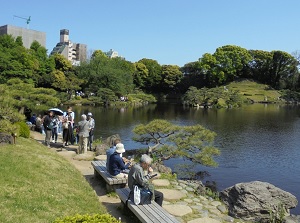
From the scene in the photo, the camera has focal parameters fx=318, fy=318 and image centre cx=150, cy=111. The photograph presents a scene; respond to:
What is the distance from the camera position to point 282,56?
66.4m

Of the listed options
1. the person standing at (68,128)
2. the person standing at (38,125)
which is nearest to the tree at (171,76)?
the person standing at (38,125)

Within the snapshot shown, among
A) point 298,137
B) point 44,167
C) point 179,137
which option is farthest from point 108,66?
point 44,167

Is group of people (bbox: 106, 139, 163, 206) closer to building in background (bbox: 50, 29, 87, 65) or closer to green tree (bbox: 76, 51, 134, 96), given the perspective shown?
green tree (bbox: 76, 51, 134, 96)

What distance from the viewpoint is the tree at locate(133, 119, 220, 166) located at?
13.3 metres

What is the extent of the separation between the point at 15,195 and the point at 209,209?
172 inches

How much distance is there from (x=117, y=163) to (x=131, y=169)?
134 centimetres

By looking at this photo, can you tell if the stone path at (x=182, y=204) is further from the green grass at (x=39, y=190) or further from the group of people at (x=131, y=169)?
the group of people at (x=131, y=169)

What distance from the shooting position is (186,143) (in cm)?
1400

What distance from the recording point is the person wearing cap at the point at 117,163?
7586 millimetres

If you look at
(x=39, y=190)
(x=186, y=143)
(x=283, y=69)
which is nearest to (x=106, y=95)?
(x=186, y=143)

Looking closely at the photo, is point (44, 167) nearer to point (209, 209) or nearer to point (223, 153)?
point (209, 209)

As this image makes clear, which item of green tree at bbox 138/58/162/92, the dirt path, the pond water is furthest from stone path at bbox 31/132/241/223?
green tree at bbox 138/58/162/92

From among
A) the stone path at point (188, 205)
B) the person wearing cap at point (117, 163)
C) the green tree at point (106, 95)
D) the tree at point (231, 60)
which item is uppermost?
the tree at point (231, 60)

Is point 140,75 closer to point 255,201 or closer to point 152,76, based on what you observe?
point 152,76
